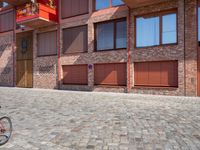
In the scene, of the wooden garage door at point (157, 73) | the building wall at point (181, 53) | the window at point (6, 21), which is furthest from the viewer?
the window at point (6, 21)

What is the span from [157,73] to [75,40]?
8.50 metres

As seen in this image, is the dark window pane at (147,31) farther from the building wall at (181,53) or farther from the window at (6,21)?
the window at (6,21)

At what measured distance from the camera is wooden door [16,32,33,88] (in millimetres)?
23022

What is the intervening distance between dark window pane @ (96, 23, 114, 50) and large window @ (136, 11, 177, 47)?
2.35m

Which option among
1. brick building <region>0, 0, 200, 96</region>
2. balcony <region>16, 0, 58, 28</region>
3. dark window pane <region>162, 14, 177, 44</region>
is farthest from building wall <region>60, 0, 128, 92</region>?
dark window pane <region>162, 14, 177, 44</region>

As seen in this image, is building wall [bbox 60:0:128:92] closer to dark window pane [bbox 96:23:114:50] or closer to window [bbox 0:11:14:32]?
dark window pane [bbox 96:23:114:50]

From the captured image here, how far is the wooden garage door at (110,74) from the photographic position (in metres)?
16.5

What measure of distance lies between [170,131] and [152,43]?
1052cm

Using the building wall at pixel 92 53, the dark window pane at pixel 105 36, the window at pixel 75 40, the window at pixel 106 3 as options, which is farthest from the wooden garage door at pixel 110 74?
the window at pixel 106 3

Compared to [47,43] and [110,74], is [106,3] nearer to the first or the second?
[110,74]

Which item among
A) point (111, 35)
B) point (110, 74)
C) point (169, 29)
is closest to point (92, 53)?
point (111, 35)

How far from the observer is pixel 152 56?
48.9 ft

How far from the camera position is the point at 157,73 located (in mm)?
14891

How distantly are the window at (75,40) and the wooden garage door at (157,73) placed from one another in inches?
221
